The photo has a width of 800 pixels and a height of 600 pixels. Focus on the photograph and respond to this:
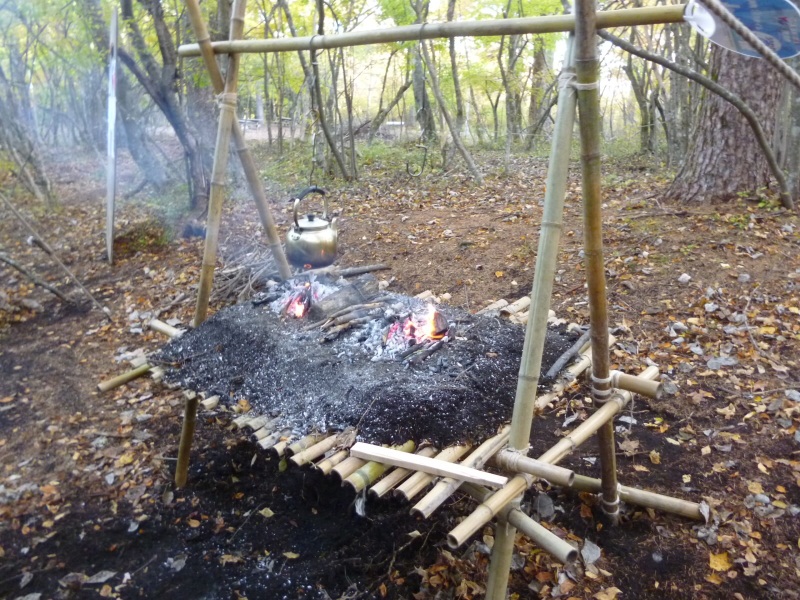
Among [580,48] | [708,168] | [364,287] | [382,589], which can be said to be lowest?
[382,589]

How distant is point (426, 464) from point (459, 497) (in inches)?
50.6

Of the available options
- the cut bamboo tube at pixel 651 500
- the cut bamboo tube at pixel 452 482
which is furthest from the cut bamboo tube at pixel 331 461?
the cut bamboo tube at pixel 651 500

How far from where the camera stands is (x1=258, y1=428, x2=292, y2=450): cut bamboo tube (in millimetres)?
2410

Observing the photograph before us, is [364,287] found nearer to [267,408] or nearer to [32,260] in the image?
[267,408]

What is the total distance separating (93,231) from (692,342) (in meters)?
8.87

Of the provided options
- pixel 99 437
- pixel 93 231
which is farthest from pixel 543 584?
pixel 93 231

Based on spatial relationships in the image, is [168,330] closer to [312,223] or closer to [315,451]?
[312,223]

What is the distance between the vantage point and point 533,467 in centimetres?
205

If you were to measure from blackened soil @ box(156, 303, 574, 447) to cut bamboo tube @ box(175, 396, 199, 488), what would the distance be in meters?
0.31

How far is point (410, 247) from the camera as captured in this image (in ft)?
20.9

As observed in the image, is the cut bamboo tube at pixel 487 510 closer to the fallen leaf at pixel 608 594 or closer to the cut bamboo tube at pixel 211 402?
the fallen leaf at pixel 608 594

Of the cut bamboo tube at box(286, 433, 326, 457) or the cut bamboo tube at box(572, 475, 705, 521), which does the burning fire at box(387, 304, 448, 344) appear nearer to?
the cut bamboo tube at box(286, 433, 326, 457)

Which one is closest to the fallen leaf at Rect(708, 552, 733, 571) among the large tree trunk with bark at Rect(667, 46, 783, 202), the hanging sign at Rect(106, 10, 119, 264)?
the large tree trunk with bark at Rect(667, 46, 783, 202)

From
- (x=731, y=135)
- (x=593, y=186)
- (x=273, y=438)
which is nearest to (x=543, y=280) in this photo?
(x=593, y=186)
